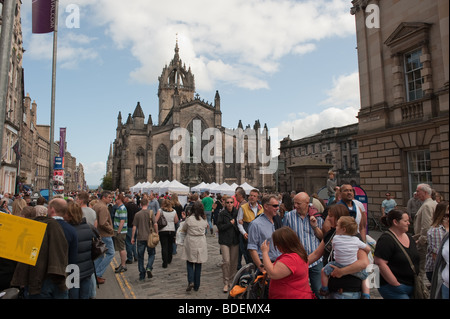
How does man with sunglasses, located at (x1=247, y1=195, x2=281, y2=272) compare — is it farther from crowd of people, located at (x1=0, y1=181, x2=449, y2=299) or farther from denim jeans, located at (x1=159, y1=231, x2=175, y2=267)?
denim jeans, located at (x1=159, y1=231, x2=175, y2=267)

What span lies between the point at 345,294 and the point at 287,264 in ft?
2.58

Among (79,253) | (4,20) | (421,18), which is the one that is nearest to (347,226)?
(79,253)

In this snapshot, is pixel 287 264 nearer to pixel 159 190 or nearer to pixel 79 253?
pixel 79 253

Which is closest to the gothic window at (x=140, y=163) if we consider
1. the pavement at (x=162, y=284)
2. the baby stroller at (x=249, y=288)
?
the pavement at (x=162, y=284)

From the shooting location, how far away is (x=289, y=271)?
3.04 m

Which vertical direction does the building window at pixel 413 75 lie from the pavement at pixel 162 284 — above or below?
above

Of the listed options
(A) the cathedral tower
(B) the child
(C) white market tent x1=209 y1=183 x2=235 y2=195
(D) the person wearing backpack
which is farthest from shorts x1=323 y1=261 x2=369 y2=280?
(A) the cathedral tower

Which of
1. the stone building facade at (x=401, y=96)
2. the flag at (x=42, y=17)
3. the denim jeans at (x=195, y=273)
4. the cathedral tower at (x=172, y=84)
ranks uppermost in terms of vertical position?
the cathedral tower at (x=172, y=84)

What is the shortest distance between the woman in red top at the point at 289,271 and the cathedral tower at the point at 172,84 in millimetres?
67595

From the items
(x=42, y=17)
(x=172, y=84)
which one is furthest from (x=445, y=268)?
(x=172, y=84)

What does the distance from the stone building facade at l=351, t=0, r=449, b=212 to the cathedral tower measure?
57.9 meters

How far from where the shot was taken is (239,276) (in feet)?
12.7

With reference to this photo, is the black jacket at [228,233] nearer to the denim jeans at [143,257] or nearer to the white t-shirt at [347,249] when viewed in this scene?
the denim jeans at [143,257]

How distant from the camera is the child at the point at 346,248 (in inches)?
128
